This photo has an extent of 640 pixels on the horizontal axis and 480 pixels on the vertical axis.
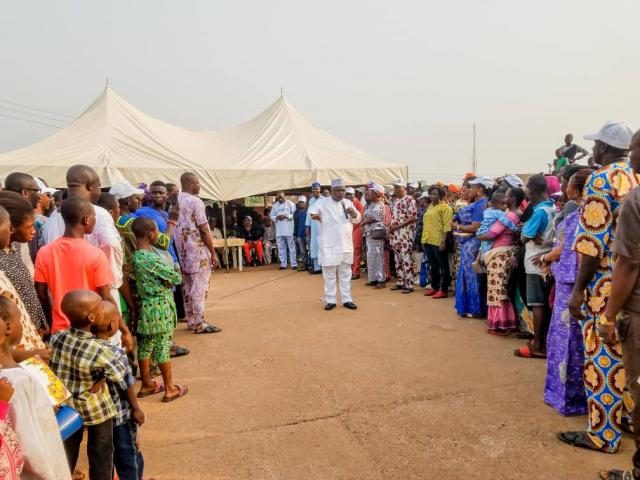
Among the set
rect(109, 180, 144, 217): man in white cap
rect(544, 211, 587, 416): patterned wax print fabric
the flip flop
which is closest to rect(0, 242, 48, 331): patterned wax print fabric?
rect(109, 180, 144, 217): man in white cap

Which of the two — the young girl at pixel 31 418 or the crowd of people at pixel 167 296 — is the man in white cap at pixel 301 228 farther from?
the young girl at pixel 31 418

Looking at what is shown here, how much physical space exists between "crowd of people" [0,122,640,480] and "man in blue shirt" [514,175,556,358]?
12 mm

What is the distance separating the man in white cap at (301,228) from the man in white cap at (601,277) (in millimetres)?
8243

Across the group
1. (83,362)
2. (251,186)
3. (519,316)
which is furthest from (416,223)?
(83,362)

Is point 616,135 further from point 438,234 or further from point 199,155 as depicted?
point 199,155

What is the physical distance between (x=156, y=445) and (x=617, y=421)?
9.12 feet

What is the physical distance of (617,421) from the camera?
269 centimetres

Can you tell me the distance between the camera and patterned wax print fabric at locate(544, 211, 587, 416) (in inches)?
121

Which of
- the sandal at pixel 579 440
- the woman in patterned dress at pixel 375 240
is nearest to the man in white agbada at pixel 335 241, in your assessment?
the woman in patterned dress at pixel 375 240

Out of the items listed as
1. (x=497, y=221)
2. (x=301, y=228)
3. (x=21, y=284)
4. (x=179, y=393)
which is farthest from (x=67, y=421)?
(x=301, y=228)

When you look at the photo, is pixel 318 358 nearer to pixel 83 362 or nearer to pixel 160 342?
pixel 160 342

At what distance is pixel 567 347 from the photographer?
10.3ft

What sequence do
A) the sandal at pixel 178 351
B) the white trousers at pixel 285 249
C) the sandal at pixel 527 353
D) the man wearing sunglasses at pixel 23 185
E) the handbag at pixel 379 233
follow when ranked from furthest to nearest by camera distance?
the white trousers at pixel 285 249
the handbag at pixel 379 233
the sandal at pixel 178 351
the sandal at pixel 527 353
the man wearing sunglasses at pixel 23 185

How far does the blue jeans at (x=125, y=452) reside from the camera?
2256 mm
